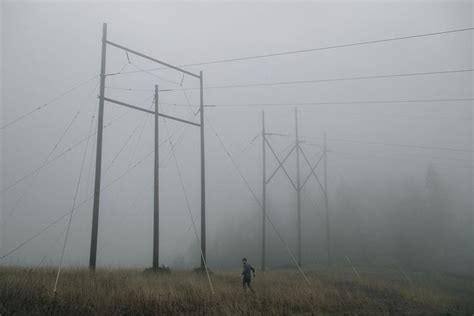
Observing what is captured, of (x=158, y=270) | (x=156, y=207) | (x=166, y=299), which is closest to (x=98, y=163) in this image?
(x=156, y=207)

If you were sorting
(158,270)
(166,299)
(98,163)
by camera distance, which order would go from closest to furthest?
(166,299) < (98,163) < (158,270)

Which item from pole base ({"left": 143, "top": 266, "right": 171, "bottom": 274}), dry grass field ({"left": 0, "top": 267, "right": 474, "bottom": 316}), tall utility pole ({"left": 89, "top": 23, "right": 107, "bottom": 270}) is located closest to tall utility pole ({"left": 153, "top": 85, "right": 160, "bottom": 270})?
pole base ({"left": 143, "top": 266, "right": 171, "bottom": 274})

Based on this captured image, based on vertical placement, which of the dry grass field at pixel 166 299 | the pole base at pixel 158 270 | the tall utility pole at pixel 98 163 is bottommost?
the pole base at pixel 158 270

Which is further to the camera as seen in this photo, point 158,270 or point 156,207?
point 156,207

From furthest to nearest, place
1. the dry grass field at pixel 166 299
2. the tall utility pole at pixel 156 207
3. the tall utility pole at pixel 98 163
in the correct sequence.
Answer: the tall utility pole at pixel 156 207 < the tall utility pole at pixel 98 163 < the dry grass field at pixel 166 299

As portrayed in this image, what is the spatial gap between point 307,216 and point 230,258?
24071 mm

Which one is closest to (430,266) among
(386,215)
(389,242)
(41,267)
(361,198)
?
(389,242)

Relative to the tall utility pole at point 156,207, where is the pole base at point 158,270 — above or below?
below

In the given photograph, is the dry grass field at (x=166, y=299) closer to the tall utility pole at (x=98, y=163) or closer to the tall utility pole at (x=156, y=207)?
the tall utility pole at (x=98, y=163)

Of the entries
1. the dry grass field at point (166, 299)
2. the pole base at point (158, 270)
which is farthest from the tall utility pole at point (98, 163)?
the pole base at point (158, 270)

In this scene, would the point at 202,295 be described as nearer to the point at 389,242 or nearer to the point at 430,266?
the point at 430,266

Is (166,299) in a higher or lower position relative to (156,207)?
lower

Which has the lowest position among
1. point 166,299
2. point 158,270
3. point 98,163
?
point 158,270

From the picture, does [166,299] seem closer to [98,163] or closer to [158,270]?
[158,270]
